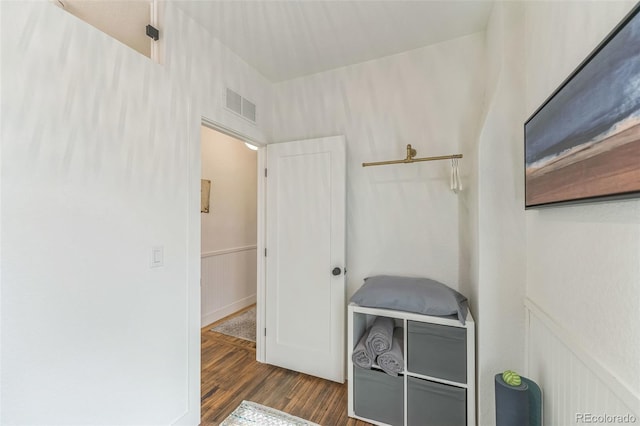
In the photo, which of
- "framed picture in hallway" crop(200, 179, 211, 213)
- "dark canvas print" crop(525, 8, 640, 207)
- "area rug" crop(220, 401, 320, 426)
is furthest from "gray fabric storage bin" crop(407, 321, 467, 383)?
"framed picture in hallway" crop(200, 179, 211, 213)

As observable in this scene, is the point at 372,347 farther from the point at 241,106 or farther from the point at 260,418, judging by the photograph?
the point at 241,106

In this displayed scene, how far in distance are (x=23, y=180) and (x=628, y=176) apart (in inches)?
77.7

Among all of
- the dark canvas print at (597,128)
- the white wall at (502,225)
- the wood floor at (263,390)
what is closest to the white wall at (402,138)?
the white wall at (502,225)

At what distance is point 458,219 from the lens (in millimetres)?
2031

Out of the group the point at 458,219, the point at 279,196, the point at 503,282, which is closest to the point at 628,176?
the point at 503,282

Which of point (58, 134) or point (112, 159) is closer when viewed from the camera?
point (58, 134)

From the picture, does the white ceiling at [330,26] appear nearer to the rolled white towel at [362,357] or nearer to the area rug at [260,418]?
the rolled white towel at [362,357]

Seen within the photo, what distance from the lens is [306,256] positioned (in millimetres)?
2346

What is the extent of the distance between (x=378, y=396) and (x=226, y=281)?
8.21 feet

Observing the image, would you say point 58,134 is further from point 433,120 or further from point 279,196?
point 433,120

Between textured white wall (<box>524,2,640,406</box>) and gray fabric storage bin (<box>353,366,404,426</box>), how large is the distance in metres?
0.92

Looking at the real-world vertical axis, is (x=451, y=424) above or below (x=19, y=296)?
below

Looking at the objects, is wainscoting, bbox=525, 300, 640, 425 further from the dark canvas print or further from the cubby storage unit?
the dark canvas print

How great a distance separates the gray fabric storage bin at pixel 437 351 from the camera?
62.9 inches
